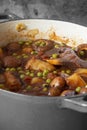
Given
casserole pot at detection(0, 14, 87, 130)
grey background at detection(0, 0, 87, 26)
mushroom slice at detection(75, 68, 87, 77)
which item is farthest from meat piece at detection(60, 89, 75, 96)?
grey background at detection(0, 0, 87, 26)

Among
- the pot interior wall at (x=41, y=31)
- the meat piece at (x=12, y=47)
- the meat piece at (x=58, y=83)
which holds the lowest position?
the meat piece at (x=58, y=83)

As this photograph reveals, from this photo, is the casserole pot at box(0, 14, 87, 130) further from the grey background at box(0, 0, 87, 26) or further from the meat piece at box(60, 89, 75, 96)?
the grey background at box(0, 0, 87, 26)

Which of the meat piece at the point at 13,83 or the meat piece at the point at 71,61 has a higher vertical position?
the meat piece at the point at 71,61

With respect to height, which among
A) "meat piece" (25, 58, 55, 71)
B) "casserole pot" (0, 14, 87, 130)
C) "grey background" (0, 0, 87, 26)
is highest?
"grey background" (0, 0, 87, 26)

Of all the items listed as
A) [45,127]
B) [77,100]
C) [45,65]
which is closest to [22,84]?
[45,65]

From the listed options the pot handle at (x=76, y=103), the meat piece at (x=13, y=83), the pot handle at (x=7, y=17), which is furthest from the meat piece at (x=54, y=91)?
the pot handle at (x=7, y=17)

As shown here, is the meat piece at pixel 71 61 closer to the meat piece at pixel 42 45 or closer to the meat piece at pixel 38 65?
the meat piece at pixel 38 65

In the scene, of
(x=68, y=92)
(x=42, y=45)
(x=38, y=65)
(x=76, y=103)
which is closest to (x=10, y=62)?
(x=38, y=65)
